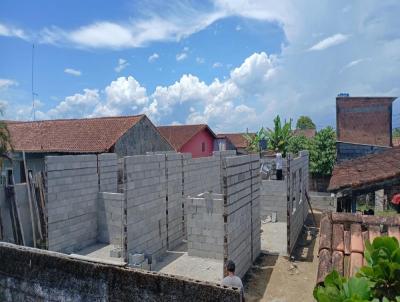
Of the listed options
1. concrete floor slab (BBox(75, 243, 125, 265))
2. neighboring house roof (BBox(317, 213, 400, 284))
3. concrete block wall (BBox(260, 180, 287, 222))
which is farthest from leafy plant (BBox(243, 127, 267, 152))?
neighboring house roof (BBox(317, 213, 400, 284))

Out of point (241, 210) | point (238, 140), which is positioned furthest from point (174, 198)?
point (238, 140)

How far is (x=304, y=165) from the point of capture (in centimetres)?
1656

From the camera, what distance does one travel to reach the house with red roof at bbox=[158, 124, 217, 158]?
30547 mm

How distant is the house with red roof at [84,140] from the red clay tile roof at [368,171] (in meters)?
14.5

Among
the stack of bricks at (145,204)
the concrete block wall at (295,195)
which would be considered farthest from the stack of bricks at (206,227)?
the concrete block wall at (295,195)

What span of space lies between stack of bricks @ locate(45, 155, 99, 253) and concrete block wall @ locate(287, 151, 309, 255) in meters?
6.27

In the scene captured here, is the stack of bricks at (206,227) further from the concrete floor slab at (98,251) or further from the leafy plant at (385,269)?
the leafy plant at (385,269)

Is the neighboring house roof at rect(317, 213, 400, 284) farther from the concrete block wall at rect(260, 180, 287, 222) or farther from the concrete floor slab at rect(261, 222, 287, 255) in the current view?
the concrete block wall at rect(260, 180, 287, 222)

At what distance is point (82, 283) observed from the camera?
3.81 metres

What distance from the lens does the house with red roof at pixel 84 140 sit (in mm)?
20391

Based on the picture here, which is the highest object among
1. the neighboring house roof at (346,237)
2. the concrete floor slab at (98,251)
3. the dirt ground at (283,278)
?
the neighboring house roof at (346,237)

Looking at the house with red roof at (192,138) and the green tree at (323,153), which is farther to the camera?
the house with red roof at (192,138)

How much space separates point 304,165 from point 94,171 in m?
9.60

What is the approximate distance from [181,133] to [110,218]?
21.1 meters
